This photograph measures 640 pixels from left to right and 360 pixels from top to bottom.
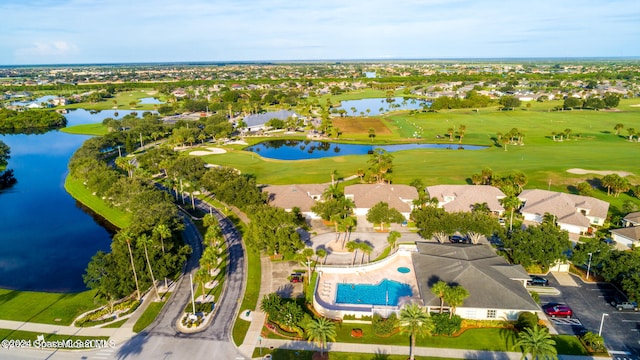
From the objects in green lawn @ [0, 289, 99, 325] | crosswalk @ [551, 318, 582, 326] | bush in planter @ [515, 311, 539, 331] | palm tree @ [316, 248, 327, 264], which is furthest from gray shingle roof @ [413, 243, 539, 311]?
green lawn @ [0, 289, 99, 325]

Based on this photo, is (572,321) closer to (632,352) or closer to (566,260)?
(632,352)

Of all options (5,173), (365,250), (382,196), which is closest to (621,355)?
(365,250)

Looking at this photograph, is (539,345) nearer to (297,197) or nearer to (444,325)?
(444,325)

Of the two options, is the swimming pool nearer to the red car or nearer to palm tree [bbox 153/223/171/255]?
the red car

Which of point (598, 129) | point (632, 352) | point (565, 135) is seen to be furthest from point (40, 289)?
point (598, 129)

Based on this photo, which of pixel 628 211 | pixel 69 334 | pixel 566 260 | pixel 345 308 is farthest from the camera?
pixel 628 211
